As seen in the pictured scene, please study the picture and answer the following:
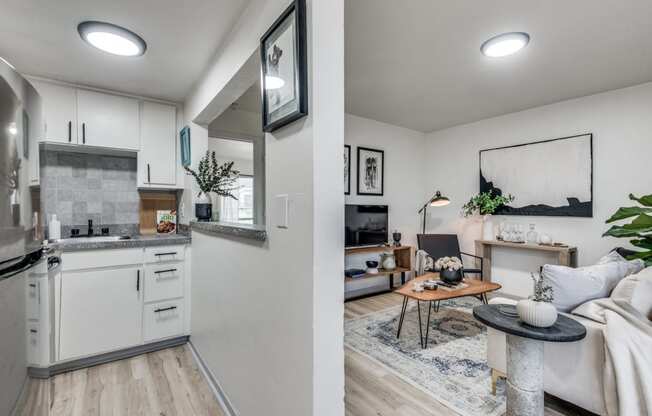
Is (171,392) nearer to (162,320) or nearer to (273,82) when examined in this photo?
(162,320)

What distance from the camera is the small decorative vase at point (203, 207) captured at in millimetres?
2410

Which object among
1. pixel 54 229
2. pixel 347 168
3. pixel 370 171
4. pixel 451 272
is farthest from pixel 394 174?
pixel 54 229

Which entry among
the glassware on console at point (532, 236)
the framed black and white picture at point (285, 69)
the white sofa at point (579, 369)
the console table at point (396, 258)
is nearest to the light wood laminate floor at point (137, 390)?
the framed black and white picture at point (285, 69)

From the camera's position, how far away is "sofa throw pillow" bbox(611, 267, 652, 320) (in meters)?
1.46

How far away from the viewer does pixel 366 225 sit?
3934 millimetres

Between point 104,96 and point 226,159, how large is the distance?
2.19 metres

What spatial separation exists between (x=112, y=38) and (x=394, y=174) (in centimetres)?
366

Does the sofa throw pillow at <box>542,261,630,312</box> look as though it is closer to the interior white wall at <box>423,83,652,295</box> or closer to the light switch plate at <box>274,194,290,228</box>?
the light switch plate at <box>274,194,290,228</box>

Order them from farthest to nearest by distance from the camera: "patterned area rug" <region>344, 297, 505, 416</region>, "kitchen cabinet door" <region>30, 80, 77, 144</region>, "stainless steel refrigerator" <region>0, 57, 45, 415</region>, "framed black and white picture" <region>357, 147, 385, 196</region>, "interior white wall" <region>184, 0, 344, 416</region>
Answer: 1. "framed black and white picture" <region>357, 147, 385, 196</region>
2. "kitchen cabinet door" <region>30, 80, 77, 144</region>
3. "patterned area rug" <region>344, 297, 505, 416</region>
4. "interior white wall" <region>184, 0, 344, 416</region>
5. "stainless steel refrigerator" <region>0, 57, 45, 415</region>

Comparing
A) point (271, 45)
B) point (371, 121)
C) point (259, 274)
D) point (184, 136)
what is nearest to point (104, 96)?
point (184, 136)

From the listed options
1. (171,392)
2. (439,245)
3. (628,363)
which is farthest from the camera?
(439,245)

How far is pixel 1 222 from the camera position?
1.94 ft

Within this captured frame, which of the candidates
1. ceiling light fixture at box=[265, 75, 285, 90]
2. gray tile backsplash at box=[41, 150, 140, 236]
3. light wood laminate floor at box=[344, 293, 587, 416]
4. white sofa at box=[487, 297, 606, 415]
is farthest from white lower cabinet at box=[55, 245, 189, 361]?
white sofa at box=[487, 297, 606, 415]

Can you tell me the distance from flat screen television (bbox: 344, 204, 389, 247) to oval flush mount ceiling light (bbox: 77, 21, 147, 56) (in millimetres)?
2593
